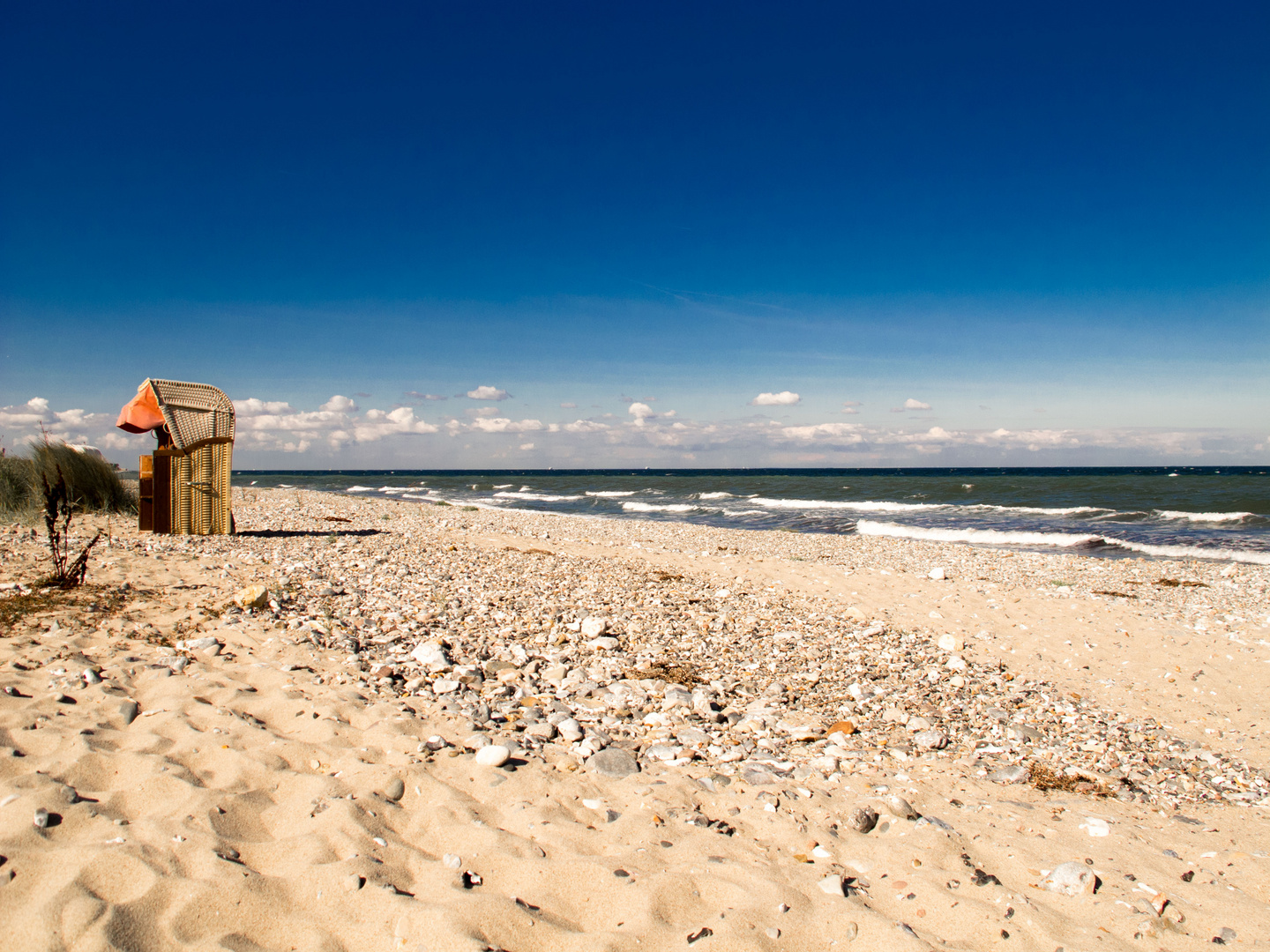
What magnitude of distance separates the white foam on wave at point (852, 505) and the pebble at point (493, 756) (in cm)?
2876

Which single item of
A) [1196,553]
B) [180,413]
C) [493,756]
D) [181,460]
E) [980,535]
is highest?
[180,413]

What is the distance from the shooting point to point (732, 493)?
4166 cm

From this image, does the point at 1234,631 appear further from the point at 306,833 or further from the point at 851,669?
the point at 306,833

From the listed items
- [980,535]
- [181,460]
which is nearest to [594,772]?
[181,460]

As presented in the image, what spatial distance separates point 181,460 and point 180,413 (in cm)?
74

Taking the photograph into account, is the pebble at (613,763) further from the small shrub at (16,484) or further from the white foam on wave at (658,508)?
the white foam on wave at (658,508)

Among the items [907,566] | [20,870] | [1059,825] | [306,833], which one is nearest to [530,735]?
[306,833]

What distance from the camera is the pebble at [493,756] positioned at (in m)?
3.66

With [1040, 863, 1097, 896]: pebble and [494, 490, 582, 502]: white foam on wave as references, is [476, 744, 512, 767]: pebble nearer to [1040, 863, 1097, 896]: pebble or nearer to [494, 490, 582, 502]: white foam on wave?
[1040, 863, 1097, 896]: pebble

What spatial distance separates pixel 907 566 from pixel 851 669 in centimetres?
854

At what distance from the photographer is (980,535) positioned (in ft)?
69.4

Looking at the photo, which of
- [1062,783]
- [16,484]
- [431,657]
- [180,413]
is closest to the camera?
[1062,783]

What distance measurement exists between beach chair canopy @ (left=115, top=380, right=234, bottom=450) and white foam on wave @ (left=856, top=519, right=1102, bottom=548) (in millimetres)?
18549

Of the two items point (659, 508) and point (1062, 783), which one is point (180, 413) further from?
point (659, 508)
